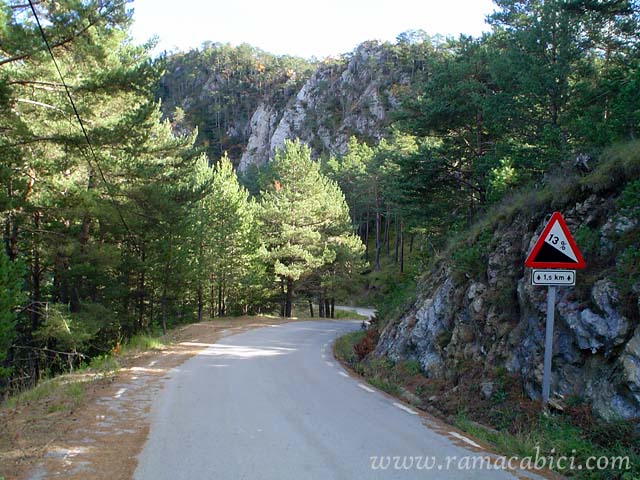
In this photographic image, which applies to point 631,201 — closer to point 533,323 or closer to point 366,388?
point 533,323

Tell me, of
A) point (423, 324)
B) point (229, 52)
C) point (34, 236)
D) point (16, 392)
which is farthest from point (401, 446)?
point (229, 52)

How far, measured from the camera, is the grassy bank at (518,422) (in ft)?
16.5

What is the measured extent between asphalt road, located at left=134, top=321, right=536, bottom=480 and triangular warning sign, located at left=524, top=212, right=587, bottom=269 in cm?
254

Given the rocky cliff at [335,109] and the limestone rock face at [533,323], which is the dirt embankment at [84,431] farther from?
the rocky cliff at [335,109]

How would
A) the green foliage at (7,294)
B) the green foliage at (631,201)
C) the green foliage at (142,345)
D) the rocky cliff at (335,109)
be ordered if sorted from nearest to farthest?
the green foliage at (631,201) → the green foliage at (7,294) → the green foliage at (142,345) → the rocky cliff at (335,109)

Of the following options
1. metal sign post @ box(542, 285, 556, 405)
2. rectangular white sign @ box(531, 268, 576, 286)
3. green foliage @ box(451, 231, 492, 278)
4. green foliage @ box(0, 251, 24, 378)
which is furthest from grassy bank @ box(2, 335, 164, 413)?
green foliage @ box(451, 231, 492, 278)

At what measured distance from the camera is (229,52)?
134000 millimetres

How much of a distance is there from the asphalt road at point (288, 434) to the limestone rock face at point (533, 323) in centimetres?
166

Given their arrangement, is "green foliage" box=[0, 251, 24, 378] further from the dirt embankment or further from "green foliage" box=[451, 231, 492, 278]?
"green foliage" box=[451, 231, 492, 278]

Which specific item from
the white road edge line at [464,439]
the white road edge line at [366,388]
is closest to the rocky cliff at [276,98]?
the white road edge line at [366,388]

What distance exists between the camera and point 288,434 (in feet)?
19.8

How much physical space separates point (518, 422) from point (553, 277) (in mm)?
2094

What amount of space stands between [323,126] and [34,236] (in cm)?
8502

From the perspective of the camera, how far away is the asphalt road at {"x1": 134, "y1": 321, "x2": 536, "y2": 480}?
4.77m
